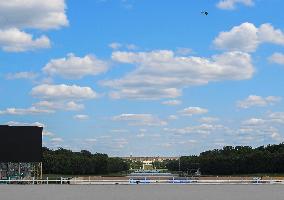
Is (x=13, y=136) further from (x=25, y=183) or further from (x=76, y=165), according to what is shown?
(x=76, y=165)

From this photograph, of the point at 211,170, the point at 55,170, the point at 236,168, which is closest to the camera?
the point at 55,170

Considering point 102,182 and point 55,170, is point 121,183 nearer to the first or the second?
point 102,182

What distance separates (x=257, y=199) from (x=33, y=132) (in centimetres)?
4468

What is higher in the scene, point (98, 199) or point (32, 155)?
point (32, 155)

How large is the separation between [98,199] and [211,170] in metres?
158

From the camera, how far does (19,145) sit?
80.1 m

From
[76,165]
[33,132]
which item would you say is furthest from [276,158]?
[33,132]

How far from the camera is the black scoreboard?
3147 inches

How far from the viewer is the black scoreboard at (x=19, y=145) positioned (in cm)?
7994

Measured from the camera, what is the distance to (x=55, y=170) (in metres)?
165

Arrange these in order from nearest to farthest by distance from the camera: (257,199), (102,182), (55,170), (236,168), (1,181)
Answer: (257,199), (1,181), (102,182), (55,170), (236,168)

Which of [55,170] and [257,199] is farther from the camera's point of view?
[55,170]

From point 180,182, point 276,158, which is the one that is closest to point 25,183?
point 180,182

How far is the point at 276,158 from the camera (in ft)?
558
